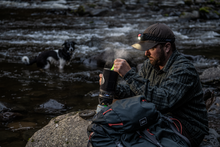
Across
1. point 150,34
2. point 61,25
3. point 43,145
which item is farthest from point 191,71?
point 61,25

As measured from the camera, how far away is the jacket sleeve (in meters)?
2.23

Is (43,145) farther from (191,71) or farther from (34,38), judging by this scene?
(34,38)

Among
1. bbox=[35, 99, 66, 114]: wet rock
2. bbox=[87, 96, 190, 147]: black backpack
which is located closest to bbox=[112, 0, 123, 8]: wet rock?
bbox=[35, 99, 66, 114]: wet rock

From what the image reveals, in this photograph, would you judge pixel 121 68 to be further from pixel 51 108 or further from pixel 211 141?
pixel 51 108

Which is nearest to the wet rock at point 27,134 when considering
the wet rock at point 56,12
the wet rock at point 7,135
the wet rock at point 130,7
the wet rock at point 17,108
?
the wet rock at point 7,135

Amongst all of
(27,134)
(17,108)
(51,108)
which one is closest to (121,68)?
(27,134)

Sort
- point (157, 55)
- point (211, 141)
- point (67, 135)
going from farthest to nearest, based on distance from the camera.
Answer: point (67, 135)
point (211, 141)
point (157, 55)

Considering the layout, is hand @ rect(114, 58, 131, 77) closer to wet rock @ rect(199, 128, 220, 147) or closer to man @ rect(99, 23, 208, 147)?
man @ rect(99, 23, 208, 147)

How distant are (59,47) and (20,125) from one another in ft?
22.7

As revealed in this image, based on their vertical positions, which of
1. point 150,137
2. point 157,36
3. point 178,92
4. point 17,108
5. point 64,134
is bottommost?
point 17,108

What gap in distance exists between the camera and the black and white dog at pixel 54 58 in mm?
8477

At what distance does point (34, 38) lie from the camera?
39.9 feet

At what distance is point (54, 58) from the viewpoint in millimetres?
8836

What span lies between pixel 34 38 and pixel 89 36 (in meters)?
3.03
